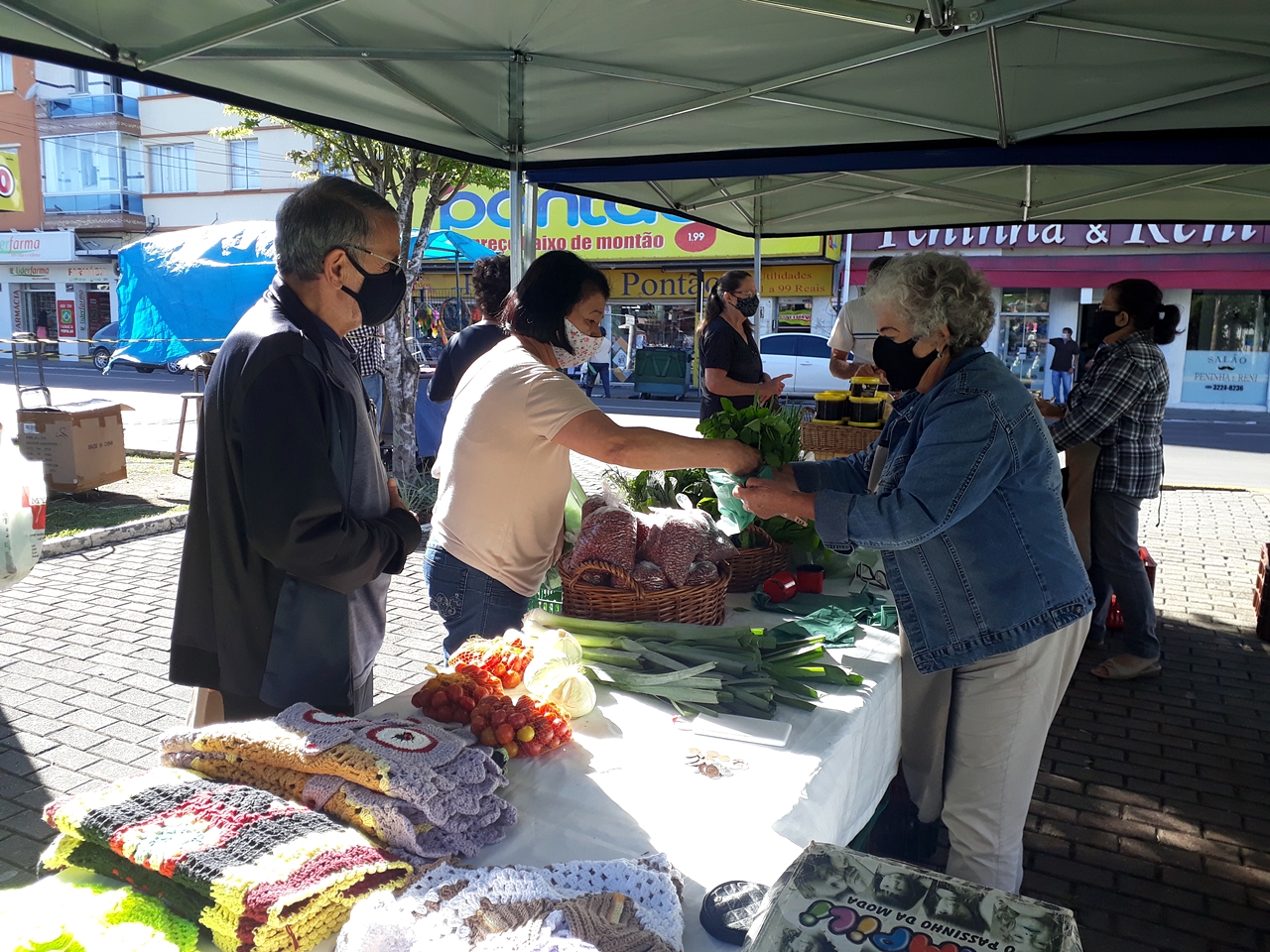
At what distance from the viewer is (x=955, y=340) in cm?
227

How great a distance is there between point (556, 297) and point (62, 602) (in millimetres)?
4895

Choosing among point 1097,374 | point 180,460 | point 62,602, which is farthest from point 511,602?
point 180,460

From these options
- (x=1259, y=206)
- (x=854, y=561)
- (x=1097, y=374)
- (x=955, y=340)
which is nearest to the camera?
(x=955, y=340)

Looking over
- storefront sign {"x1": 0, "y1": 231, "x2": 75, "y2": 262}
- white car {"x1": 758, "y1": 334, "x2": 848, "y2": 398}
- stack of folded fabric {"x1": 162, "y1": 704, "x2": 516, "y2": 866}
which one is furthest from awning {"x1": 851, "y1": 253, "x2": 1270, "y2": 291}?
storefront sign {"x1": 0, "y1": 231, "x2": 75, "y2": 262}

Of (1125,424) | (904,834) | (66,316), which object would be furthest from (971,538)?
(66,316)

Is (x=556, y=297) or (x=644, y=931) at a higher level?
(x=556, y=297)

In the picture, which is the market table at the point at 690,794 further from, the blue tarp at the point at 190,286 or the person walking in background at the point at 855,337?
the blue tarp at the point at 190,286

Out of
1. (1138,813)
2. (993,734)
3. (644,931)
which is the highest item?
(644,931)

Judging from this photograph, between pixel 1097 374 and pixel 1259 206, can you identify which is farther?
pixel 1259 206

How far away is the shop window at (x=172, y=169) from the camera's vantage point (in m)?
31.3

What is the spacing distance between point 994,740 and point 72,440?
8.53 m

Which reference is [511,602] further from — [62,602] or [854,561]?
[62,602]

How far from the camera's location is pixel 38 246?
3219cm

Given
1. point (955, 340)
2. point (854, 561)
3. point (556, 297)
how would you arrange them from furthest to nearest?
point (854, 561), point (556, 297), point (955, 340)
